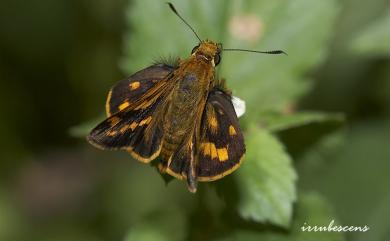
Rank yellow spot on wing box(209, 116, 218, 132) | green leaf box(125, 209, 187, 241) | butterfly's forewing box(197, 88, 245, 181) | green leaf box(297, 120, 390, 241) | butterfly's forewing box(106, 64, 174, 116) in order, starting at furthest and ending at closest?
green leaf box(297, 120, 390, 241), green leaf box(125, 209, 187, 241), butterfly's forewing box(106, 64, 174, 116), yellow spot on wing box(209, 116, 218, 132), butterfly's forewing box(197, 88, 245, 181)

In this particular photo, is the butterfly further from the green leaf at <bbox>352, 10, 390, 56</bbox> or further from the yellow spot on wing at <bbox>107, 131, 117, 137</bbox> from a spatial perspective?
the green leaf at <bbox>352, 10, 390, 56</bbox>

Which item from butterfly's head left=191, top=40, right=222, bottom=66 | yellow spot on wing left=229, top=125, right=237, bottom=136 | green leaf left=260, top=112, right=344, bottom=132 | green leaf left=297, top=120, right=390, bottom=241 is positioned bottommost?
yellow spot on wing left=229, top=125, right=237, bottom=136

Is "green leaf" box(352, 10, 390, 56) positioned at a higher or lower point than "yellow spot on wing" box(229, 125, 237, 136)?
higher

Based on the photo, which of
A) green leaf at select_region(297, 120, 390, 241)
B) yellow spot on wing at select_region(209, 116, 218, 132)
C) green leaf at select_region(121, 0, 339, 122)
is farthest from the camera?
green leaf at select_region(297, 120, 390, 241)

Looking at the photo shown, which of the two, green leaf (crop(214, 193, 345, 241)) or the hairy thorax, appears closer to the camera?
the hairy thorax

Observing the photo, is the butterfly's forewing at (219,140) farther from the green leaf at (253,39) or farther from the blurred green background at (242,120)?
the green leaf at (253,39)

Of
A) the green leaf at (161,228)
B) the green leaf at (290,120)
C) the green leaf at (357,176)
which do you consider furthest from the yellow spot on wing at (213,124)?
the green leaf at (357,176)

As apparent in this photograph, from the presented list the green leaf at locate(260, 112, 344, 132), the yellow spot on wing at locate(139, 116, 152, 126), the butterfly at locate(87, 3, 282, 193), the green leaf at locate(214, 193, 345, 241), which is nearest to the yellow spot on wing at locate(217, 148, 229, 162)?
the butterfly at locate(87, 3, 282, 193)

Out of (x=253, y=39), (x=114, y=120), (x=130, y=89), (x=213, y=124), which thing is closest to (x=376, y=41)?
(x=253, y=39)
